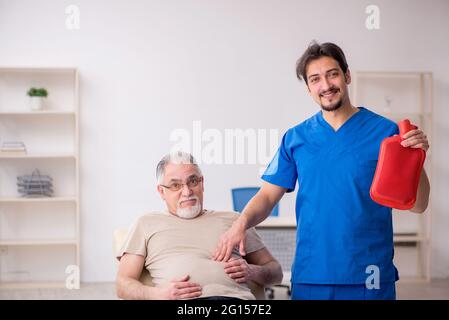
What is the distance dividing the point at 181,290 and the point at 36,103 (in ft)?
7.57

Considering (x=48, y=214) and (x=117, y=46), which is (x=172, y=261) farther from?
(x=48, y=214)

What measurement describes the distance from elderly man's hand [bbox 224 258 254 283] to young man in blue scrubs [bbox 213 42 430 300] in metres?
0.03

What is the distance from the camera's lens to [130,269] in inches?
64.7

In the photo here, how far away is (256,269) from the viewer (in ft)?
5.47

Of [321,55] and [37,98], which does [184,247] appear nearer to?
[321,55]

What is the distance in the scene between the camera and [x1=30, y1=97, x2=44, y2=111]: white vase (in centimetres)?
358

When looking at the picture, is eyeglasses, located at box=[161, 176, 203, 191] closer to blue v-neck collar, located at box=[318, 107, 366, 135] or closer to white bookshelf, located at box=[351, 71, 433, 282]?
blue v-neck collar, located at box=[318, 107, 366, 135]

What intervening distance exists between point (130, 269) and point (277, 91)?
3.46ft

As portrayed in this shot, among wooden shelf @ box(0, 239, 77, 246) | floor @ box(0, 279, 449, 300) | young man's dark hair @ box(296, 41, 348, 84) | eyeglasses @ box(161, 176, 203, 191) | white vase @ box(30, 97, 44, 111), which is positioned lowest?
floor @ box(0, 279, 449, 300)

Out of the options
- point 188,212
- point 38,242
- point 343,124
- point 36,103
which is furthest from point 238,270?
point 36,103

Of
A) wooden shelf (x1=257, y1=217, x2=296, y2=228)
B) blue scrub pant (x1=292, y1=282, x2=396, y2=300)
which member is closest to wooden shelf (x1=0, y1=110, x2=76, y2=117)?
wooden shelf (x1=257, y1=217, x2=296, y2=228)

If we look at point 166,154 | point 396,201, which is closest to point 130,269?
point 166,154

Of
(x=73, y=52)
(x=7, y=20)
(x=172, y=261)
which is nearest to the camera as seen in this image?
(x=172, y=261)
